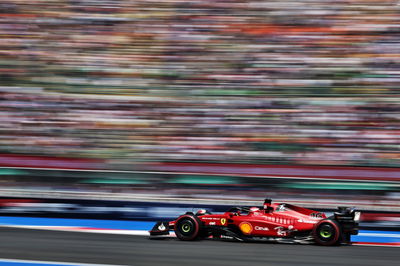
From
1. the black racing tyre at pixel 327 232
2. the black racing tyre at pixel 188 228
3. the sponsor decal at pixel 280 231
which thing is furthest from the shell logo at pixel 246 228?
the black racing tyre at pixel 327 232

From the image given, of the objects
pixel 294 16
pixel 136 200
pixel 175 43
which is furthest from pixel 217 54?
pixel 136 200

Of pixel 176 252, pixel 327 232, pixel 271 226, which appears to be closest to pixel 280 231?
pixel 271 226

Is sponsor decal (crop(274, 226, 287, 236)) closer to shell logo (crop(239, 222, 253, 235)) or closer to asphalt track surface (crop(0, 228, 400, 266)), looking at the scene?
asphalt track surface (crop(0, 228, 400, 266))

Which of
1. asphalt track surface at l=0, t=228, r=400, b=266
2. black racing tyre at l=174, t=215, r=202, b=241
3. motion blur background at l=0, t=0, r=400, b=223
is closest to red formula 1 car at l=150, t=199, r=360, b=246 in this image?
black racing tyre at l=174, t=215, r=202, b=241

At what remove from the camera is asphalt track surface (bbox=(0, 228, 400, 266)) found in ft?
22.8

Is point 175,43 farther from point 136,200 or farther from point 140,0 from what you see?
point 136,200

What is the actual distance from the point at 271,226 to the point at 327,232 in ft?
2.53

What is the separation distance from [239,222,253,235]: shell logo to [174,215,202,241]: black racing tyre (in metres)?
0.59

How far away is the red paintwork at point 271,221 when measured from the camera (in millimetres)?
8102

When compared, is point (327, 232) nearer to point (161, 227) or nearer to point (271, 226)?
point (271, 226)

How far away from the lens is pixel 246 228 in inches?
327

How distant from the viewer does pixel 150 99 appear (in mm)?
11859

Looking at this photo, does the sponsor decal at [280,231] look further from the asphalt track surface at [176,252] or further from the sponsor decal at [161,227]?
the sponsor decal at [161,227]

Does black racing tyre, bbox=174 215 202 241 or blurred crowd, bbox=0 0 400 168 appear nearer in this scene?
black racing tyre, bbox=174 215 202 241
